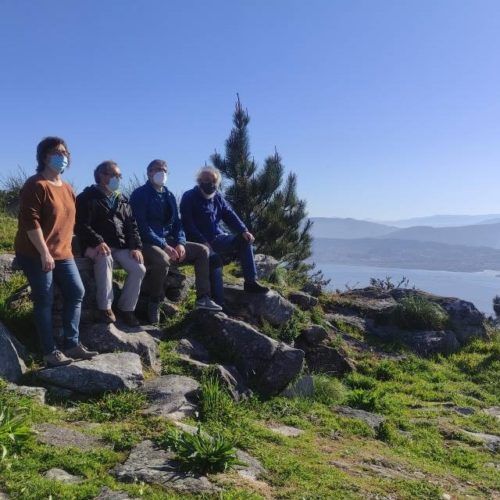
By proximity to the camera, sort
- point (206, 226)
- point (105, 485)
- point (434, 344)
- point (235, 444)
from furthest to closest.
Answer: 1. point (434, 344)
2. point (206, 226)
3. point (235, 444)
4. point (105, 485)

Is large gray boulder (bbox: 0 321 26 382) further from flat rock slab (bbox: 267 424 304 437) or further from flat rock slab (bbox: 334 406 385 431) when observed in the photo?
flat rock slab (bbox: 334 406 385 431)

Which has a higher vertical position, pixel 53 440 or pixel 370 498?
pixel 53 440

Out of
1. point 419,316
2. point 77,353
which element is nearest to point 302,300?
point 419,316

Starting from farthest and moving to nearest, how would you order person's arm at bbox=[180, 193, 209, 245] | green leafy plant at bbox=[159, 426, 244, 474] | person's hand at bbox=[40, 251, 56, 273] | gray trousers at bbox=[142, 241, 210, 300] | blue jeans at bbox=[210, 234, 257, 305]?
person's arm at bbox=[180, 193, 209, 245], blue jeans at bbox=[210, 234, 257, 305], gray trousers at bbox=[142, 241, 210, 300], person's hand at bbox=[40, 251, 56, 273], green leafy plant at bbox=[159, 426, 244, 474]

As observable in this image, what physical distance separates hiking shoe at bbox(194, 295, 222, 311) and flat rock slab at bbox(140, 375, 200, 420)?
1.60 metres

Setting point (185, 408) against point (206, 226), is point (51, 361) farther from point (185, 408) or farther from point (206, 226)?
point (206, 226)

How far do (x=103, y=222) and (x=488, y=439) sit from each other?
5468 millimetres

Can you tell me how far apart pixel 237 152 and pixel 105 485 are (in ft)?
51.8

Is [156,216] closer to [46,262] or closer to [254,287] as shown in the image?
[254,287]

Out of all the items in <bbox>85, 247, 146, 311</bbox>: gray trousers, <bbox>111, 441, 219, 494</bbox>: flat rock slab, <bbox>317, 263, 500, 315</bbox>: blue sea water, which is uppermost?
<bbox>85, 247, 146, 311</bbox>: gray trousers

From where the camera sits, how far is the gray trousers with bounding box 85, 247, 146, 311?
20.3 ft

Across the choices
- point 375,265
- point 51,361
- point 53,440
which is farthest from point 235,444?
point 375,265

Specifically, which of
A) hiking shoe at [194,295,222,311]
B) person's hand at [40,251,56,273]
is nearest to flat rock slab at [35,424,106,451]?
person's hand at [40,251,56,273]

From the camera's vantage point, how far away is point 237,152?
60.2 feet
